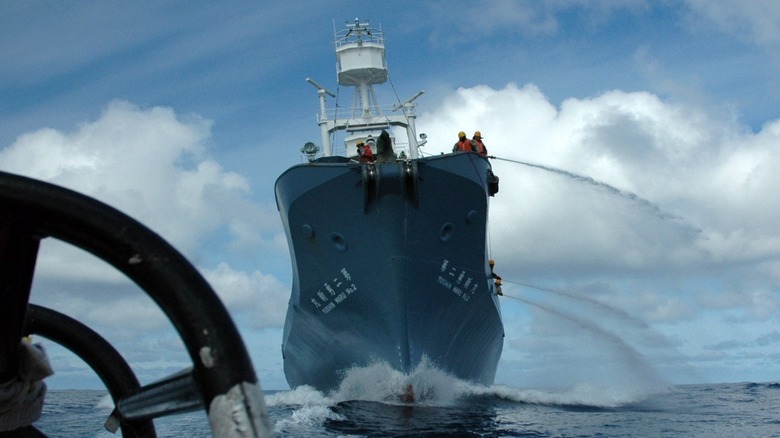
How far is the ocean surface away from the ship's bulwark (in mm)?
729

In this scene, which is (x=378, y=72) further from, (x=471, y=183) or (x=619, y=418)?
(x=619, y=418)

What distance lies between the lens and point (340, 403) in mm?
18891

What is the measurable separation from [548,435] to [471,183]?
669cm

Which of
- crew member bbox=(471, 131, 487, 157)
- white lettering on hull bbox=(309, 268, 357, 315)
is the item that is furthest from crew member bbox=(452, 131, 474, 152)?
white lettering on hull bbox=(309, 268, 357, 315)

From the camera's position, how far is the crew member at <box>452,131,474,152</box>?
19472mm

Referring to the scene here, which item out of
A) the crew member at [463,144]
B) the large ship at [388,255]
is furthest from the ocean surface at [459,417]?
the crew member at [463,144]

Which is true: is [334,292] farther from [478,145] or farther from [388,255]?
[478,145]

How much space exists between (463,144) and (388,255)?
384cm

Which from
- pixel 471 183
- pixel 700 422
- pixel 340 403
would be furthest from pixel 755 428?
pixel 340 403

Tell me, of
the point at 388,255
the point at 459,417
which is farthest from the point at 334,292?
the point at 459,417

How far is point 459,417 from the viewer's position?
1602 centimetres

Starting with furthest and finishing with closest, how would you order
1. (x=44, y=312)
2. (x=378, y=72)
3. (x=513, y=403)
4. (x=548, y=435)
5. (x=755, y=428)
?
(x=378, y=72) → (x=513, y=403) → (x=755, y=428) → (x=548, y=435) → (x=44, y=312)

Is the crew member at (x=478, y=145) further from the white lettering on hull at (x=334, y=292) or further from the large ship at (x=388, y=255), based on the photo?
the white lettering on hull at (x=334, y=292)

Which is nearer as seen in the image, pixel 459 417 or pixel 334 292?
pixel 459 417
